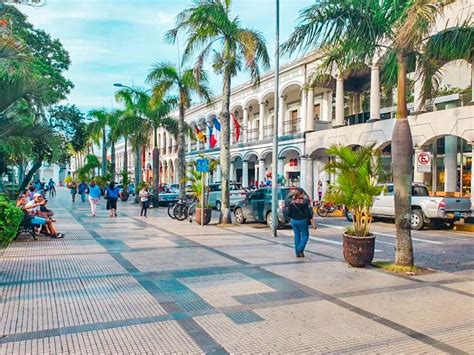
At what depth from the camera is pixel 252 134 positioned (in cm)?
3466

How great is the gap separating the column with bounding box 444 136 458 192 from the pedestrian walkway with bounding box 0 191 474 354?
11.6m

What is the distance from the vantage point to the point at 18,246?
10.5 meters

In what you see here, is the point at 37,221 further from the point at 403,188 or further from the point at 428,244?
the point at 428,244

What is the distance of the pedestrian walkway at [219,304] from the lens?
4480mm

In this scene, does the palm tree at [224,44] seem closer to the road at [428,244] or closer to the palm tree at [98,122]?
the road at [428,244]

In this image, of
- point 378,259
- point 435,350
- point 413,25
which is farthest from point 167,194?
point 435,350

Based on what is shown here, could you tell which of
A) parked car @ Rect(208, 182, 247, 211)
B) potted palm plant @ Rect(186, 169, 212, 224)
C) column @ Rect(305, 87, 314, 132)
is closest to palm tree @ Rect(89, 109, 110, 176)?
parked car @ Rect(208, 182, 247, 211)

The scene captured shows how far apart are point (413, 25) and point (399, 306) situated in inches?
195

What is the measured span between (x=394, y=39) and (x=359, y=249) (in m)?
4.30

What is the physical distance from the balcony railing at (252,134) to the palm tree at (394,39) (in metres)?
24.7

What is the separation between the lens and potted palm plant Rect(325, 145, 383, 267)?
829 centimetres

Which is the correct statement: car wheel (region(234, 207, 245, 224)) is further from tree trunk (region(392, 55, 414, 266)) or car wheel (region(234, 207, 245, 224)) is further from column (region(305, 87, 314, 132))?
column (region(305, 87, 314, 132))

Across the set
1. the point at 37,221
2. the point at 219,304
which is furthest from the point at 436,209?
the point at 37,221

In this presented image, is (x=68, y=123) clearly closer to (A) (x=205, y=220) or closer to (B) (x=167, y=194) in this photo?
(B) (x=167, y=194)
